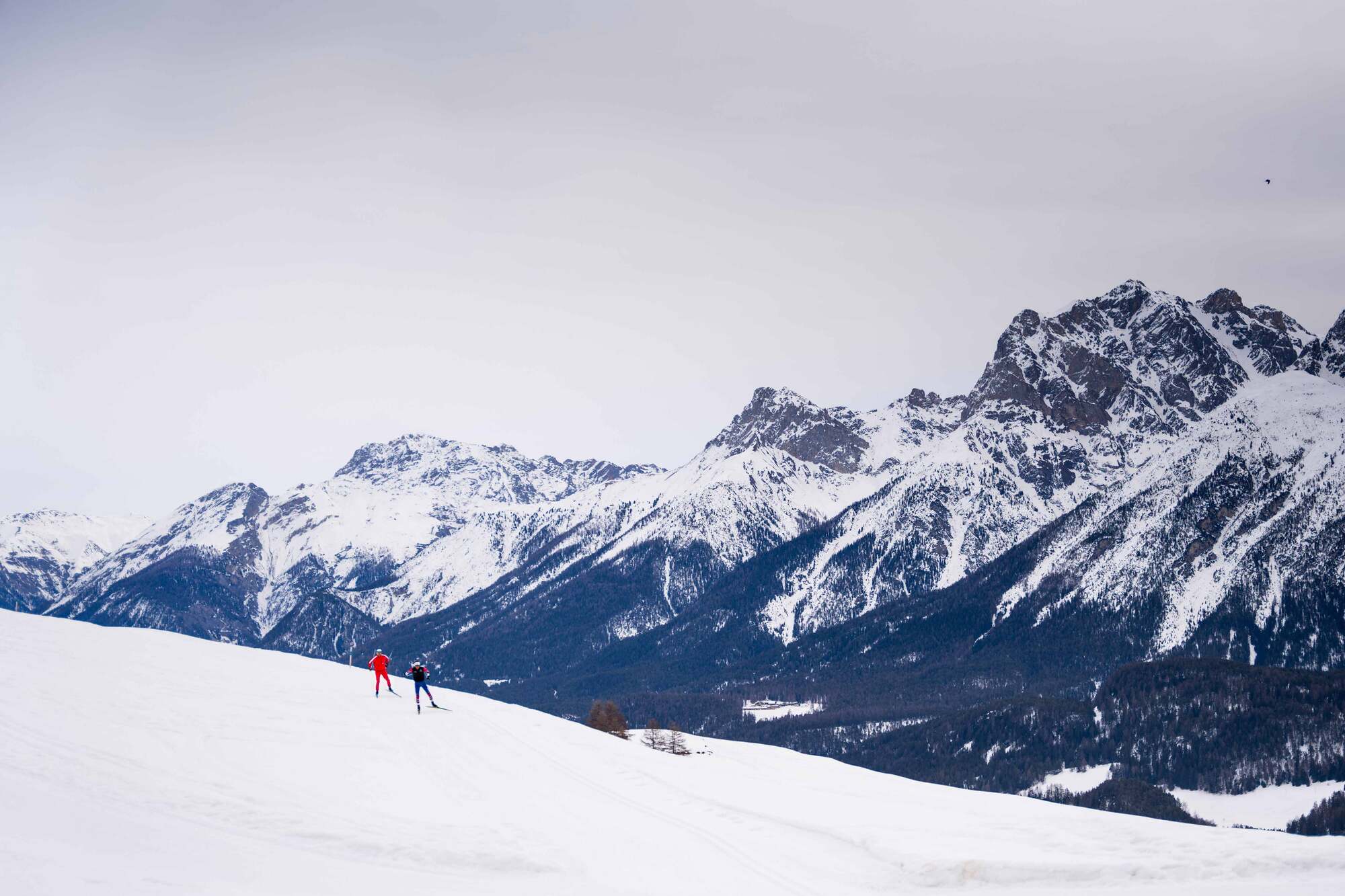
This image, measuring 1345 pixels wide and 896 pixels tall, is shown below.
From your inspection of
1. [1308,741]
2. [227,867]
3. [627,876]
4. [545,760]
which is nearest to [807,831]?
[627,876]

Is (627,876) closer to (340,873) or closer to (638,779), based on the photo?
(340,873)

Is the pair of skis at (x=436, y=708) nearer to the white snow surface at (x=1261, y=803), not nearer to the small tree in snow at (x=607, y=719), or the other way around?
the small tree in snow at (x=607, y=719)

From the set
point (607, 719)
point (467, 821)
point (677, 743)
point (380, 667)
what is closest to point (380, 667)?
point (380, 667)

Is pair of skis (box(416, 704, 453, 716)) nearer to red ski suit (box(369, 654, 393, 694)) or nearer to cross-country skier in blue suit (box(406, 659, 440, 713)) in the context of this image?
cross-country skier in blue suit (box(406, 659, 440, 713))

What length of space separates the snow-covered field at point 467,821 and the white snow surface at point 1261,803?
154m

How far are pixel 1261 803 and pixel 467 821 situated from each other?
184 meters

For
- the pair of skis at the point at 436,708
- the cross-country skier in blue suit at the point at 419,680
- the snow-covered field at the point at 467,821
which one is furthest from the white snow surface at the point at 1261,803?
the snow-covered field at the point at 467,821

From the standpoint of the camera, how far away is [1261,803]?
182250 mm

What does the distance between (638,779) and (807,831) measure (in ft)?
26.8

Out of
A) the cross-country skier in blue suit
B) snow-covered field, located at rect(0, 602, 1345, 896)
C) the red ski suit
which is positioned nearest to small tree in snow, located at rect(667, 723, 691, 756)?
the red ski suit

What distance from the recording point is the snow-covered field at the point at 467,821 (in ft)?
87.2

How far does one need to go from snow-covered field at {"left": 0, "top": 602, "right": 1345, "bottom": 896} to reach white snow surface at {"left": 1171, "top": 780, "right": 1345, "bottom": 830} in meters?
154

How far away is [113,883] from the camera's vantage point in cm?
2284

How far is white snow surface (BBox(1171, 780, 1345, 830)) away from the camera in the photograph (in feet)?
570
